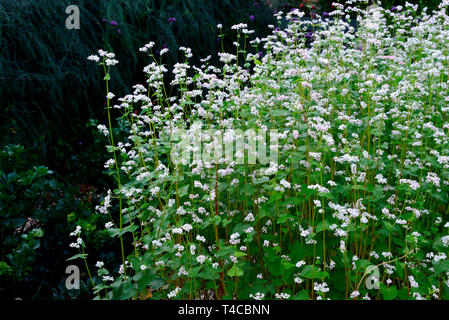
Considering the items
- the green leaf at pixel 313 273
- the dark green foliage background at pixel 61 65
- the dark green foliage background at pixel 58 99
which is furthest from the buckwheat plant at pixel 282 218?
the dark green foliage background at pixel 61 65

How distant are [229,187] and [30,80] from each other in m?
2.65

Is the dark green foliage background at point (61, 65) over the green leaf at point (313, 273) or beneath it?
over

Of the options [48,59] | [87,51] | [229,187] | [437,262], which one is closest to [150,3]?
[87,51]

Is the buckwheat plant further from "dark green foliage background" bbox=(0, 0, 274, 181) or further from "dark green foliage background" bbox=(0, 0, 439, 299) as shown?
"dark green foliage background" bbox=(0, 0, 274, 181)

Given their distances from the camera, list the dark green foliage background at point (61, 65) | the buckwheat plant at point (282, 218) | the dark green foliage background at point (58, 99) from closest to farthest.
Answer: the buckwheat plant at point (282, 218) < the dark green foliage background at point (58, 99) < the dark green foliage background at point (61, 65)

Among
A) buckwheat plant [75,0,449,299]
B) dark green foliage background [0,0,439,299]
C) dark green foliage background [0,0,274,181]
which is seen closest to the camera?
buckwheat plant [75,0,449,299]

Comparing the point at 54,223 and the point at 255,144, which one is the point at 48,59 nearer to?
the point at 54,223

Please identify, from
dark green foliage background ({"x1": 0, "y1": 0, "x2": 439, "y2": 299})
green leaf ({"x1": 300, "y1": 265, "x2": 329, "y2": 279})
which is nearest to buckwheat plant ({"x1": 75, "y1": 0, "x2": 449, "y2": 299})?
green leaf ({"x1": 300, "y1": 265, "x2": 329, "y2": 279})

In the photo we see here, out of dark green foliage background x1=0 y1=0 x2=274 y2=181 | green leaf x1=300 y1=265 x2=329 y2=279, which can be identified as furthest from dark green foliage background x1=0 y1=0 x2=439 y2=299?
green leaf x1=300 y1=265 x2=329 y2=279

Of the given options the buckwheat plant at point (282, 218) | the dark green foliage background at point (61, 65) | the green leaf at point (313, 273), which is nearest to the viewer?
the green leaf at point (313, 273)

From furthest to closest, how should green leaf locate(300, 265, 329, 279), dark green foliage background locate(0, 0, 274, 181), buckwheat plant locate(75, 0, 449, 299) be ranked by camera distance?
dark green foliage background locate(0, 0, 274, 181)
buckwheat plant locate(75, 0, 449, 299)
green leaf locate(300, 265, 329, 279)

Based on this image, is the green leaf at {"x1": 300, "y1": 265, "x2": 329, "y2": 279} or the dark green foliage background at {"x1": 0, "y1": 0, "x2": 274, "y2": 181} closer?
the green leaf at {"x1": 300, "y1": 265, "x2": 329, "y2": 279}

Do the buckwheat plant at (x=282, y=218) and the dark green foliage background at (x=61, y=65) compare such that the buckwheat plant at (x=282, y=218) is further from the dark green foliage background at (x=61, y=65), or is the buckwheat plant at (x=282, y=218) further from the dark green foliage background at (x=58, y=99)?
the dark green foliage background at (x=61, y=65)

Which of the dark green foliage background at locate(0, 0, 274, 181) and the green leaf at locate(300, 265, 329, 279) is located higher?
the dark green foliage background at locate(0, 0, 274, 181)
